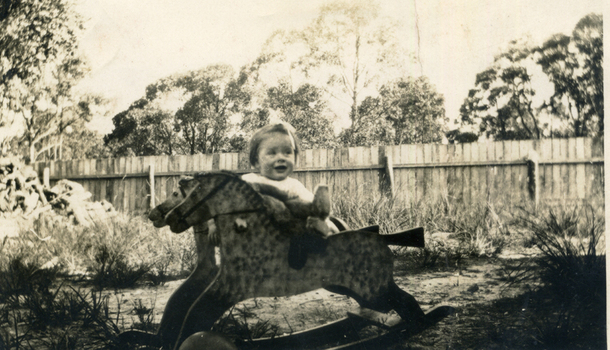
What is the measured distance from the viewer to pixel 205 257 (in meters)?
2.04

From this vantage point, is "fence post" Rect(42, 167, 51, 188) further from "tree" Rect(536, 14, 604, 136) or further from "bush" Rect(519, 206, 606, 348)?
"tree" Rect(536, 14, 604, 136)

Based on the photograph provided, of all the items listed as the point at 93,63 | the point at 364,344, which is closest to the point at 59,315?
the point at 93,63

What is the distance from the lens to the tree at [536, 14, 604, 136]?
2.44 meters

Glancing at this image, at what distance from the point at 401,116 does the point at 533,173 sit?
0.89 metres

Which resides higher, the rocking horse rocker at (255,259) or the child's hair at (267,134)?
the child's hair at (267,134)

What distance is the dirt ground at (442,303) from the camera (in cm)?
222

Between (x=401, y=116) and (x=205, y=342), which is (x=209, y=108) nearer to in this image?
(x=401, y=116)

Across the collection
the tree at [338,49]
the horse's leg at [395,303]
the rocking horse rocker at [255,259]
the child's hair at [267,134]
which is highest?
the tree at [338,49]

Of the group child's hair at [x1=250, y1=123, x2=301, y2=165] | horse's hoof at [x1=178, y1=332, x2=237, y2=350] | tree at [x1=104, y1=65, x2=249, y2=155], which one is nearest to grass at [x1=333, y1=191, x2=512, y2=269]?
child's hair at [x1=250, y1=123, x2=301, y2=165]

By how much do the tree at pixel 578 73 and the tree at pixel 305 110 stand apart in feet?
4.37

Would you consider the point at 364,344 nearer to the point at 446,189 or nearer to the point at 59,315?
the point at 446,189

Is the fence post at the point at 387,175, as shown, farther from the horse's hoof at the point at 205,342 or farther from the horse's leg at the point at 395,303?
the horse's hoof at the point at 205,342

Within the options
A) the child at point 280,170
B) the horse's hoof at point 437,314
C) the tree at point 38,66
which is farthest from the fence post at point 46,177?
the horse's hoof at point 437,314

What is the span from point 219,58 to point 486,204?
1.87m
